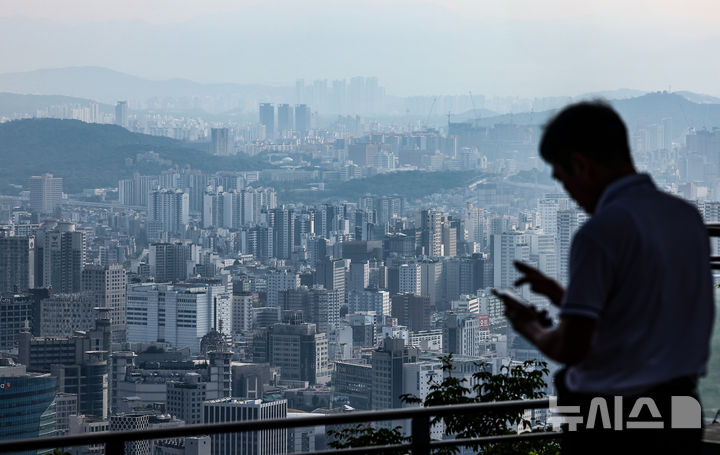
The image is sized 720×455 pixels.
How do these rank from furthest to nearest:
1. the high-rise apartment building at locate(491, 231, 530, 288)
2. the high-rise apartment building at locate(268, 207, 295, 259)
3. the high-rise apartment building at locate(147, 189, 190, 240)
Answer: the high-rise apartment building at locate(147, 189, 190, 240) < the high-rise apartment building at locate(268, 207, 295, 259) < the high-rise apartment building at locate(491, 231, 530, 288)

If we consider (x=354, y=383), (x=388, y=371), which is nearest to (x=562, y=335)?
(x=388, y=371)

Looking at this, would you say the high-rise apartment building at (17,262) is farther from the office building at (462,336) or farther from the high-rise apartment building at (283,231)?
the office building at (462,336)

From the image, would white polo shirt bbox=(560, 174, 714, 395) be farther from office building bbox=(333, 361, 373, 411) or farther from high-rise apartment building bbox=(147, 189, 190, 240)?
high-rise apartment building bbox=(147, 189, 190, 240)

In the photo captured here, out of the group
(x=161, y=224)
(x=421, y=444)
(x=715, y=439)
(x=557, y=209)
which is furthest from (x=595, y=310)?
(x=161, y=224)

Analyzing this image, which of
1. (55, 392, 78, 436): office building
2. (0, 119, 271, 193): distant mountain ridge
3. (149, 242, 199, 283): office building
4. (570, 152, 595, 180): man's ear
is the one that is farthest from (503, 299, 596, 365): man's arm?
(0, 119, 271, 193): distant mountain ridge

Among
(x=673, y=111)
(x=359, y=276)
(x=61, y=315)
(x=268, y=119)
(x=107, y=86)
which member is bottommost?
(x=61, y=315)

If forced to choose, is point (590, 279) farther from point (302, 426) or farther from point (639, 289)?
point (302, 426)
